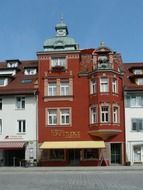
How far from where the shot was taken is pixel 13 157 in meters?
57.2

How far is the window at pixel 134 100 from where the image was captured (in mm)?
54938

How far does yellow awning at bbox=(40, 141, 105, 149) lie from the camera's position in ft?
174

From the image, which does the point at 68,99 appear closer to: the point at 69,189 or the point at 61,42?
the point at 61,42

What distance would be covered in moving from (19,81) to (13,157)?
10138 millimetres

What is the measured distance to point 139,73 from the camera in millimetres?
59031

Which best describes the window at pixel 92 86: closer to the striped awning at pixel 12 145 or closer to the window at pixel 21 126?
the window at pixel 21 126

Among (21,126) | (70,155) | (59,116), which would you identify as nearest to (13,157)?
(21,126)

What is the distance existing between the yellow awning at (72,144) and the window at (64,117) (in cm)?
259

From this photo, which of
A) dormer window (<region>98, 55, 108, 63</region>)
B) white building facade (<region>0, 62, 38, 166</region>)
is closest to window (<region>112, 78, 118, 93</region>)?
dormer window (<region>98, 55, 108, 63</region>)

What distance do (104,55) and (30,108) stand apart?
11735 millimetres

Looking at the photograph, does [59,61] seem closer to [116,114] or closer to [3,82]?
[3,82]

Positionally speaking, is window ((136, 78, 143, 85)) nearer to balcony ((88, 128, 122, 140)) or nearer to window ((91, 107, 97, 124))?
window ((91, 107, 97, 124))

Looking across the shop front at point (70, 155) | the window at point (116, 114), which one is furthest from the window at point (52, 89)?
the window at point (116, 114)

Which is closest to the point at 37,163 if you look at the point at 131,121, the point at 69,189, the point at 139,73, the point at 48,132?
the point at 48,132
